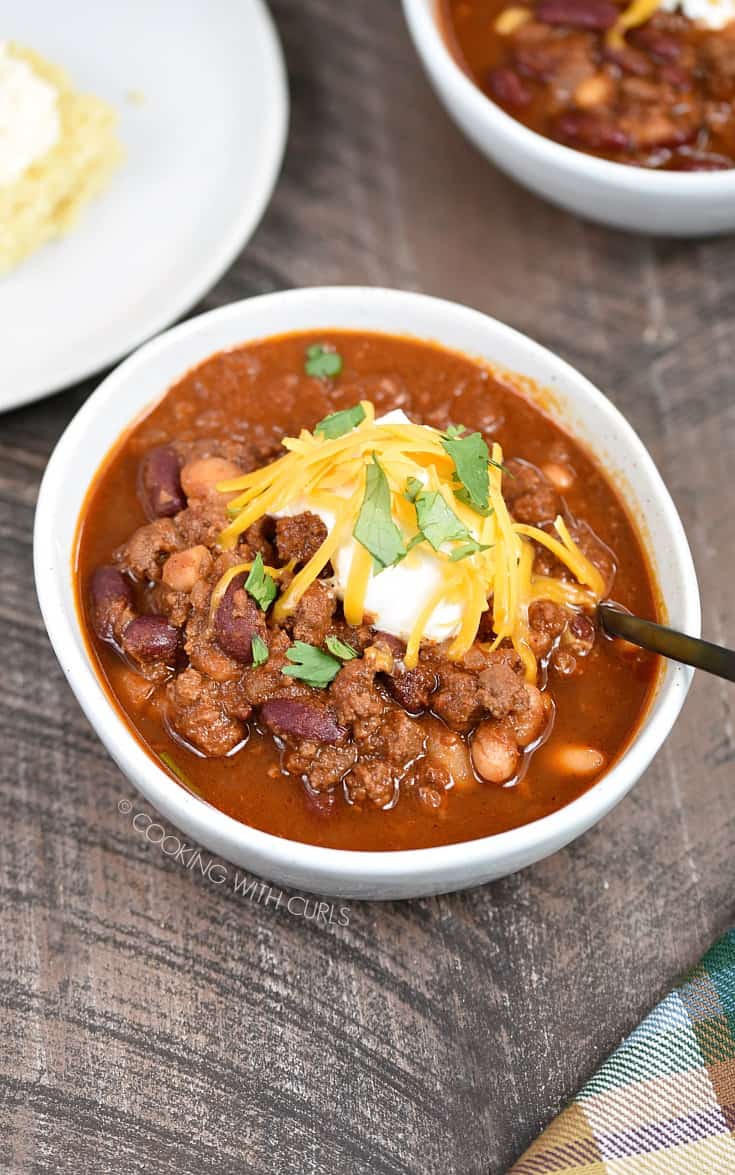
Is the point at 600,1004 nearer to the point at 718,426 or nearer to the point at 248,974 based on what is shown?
the point at 248,974

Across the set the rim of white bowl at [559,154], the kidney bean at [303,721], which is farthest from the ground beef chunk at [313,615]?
the rim of white bowl at [559,154]

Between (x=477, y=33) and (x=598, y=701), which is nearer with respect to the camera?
(x=598, y=701)

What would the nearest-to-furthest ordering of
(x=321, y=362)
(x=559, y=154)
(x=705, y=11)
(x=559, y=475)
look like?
(x=559, y=475) → (x=321, y=362) → (x=559, y=154) → (x=705, y=11)

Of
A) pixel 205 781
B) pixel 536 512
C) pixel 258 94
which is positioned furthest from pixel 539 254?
pixel 205 781

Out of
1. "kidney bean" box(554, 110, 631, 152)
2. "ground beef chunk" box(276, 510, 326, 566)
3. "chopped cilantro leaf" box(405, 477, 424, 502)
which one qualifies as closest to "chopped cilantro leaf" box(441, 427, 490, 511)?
"chopped cilantro leaf" box(405, 477, 424, 502)

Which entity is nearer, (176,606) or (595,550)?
(176,606)

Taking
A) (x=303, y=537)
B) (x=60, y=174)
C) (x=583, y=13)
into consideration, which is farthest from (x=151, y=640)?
(x=583, y=13)

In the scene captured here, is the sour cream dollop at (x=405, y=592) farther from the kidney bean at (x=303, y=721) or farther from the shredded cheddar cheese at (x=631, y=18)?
the shredded cheddar cheese at (x=631, y=18)

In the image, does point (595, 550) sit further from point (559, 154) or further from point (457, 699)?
point (559, 154)
